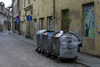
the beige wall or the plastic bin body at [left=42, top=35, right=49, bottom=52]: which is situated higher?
the beige wall

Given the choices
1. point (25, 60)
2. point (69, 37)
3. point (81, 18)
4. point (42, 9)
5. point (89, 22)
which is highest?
point (42, 9)

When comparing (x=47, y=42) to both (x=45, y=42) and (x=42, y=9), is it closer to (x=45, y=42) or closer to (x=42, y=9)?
(x=45, y=42)

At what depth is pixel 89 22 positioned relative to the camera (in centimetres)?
999

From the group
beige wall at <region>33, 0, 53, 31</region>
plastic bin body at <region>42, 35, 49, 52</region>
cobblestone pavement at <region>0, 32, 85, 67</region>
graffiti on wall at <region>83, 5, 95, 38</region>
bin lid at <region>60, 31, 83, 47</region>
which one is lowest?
cobblestone pavement at <region>0, 32, 85, 67</region>

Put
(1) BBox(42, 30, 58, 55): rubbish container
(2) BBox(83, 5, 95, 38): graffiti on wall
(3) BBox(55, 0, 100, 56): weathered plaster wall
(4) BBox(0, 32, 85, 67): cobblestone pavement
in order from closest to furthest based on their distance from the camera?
1. (4) BBox(0, 32, 85, 67): cobblestone pavement
2. (1) BBox(42, 30, 58, 55): rubbish container
3. (3) BBox(55, 0, 100, 56): weathered plaster wall
4. (2) BBox(83, 5, 95, 38): graffiti on wall

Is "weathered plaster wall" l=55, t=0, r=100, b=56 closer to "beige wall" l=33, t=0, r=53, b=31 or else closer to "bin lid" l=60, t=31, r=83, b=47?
"bin lid" l=60, t=31, r=83, b=47

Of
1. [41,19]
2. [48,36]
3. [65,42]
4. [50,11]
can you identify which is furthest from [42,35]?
[41,19]

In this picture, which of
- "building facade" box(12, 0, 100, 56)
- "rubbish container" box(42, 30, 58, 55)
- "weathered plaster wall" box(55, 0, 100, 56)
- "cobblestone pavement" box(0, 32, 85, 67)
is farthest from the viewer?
"building facade" box(12, 0, 100, 56)

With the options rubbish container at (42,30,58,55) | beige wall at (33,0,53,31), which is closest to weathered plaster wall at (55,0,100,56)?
beige wall at (33,0,53,31)

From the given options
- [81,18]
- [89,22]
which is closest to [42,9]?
[81,18]

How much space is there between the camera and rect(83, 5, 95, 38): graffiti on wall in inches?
381

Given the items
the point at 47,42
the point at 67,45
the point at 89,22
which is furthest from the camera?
the point at 89,22

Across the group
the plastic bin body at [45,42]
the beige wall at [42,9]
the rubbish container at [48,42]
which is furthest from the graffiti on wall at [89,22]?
the beige wall at [42,9]

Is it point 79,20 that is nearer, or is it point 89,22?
point 89,22
